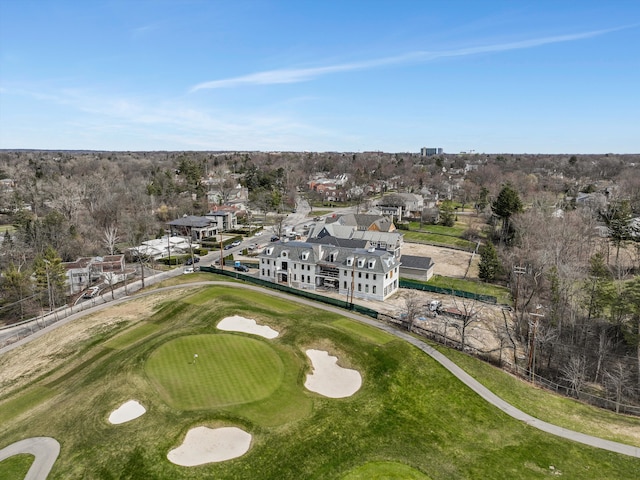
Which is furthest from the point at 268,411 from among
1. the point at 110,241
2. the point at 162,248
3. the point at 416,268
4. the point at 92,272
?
the point at 162,248

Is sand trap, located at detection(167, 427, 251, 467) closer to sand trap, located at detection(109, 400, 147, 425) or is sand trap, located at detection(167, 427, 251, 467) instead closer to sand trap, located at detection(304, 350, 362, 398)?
→ sand trap, located at detection(109, 400, 147, 425)

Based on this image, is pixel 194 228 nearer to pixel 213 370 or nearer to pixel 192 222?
pixel 192 222

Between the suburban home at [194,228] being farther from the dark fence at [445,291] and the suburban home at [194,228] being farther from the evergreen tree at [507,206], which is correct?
the evergreen tree at [507,206]

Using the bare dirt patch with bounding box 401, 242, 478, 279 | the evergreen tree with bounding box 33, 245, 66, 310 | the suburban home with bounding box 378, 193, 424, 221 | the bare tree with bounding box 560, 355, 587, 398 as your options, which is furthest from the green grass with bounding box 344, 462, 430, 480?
the suburban home with bounding box 378, 193, 424, 221

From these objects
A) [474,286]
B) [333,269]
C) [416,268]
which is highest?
[333,269]

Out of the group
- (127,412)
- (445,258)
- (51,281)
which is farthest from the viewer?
(445,258)
